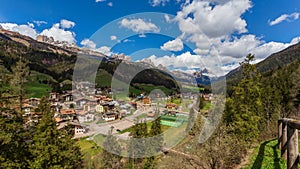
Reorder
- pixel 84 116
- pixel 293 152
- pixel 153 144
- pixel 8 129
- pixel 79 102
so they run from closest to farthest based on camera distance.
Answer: pixel 293 152 < pixel 84 116 < pixel 79 102 < pixel 8 129 < pixel 153 144

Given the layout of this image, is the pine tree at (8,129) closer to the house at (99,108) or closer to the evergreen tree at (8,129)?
the evergreen tree at (8,129)

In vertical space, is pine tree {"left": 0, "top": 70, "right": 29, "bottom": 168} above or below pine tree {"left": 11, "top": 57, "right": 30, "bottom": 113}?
below

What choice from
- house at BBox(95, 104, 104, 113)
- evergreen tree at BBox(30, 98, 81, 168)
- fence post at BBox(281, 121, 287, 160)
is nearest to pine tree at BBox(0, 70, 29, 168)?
evergreen tree at BBox(30, 98, 81, 168)

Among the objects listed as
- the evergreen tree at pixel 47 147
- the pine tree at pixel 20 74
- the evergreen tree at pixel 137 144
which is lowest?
the evergreen tree at pixel 137 144

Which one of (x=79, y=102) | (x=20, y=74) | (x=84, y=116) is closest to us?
(x=84, y=116)

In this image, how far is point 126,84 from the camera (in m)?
7.17

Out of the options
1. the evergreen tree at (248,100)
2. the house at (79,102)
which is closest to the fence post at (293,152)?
the house at (79,102)

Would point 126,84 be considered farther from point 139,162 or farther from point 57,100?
point 57,100

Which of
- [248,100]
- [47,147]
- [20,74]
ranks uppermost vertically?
[20,74]

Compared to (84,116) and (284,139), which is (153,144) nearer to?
(84,116)

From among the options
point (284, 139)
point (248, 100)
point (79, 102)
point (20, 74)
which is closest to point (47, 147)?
point (20, 74)

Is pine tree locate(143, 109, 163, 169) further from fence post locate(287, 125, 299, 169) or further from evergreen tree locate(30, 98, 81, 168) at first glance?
fence post locate(287, 125, 299, 169)

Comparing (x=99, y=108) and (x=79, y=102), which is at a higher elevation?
(x=79, y=102)

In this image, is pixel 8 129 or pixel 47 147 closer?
pixel 8 129
